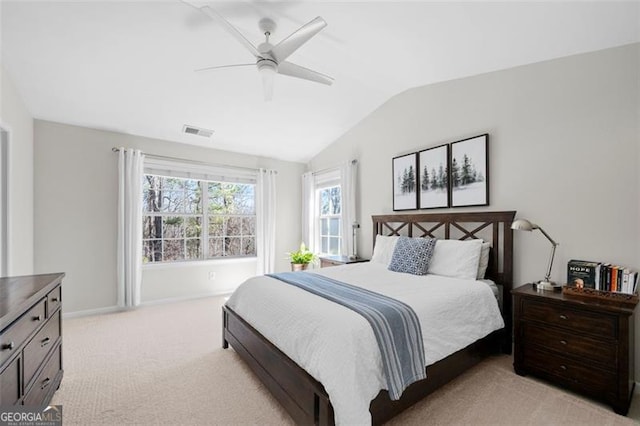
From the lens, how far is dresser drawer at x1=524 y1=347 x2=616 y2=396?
6.43 feet

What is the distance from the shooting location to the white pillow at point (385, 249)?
140 inches

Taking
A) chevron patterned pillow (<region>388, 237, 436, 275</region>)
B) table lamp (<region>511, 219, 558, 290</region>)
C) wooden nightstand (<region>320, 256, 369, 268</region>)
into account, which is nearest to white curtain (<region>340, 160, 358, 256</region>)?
wooden nightstand (<region>320, 256, 369, 268</region>)

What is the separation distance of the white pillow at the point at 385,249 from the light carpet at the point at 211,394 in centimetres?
142

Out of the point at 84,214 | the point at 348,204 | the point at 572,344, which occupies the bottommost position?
the point at 572,344

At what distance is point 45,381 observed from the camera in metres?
1.86

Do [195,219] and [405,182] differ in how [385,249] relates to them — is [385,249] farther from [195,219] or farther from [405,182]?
[195,219]

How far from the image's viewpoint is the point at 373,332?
164 cm

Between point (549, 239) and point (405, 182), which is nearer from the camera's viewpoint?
point (549, 239)

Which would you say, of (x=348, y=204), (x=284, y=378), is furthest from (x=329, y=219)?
(x=284, y=378)

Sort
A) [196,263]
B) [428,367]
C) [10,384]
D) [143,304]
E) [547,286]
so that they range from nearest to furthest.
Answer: [10,384] < [428,367] < [547,286] < [143,304] < [196,263]

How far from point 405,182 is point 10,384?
12.4 ft

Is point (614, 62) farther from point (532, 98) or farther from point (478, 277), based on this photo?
point (478, 277)

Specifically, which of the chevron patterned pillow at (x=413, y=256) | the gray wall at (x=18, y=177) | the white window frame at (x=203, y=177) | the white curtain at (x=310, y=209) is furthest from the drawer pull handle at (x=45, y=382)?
the white curtain at (x=310, y=209)

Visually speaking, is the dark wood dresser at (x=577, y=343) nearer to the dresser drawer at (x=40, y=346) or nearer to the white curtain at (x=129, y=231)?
the dresser drawer at (x=40, y=346)
